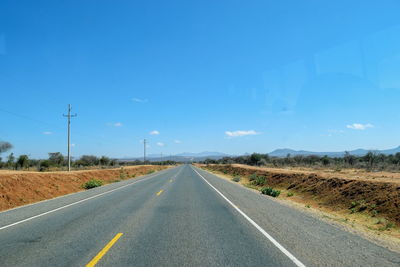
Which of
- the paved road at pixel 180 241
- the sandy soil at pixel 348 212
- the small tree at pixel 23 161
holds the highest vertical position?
the small tree at pixel 23 161

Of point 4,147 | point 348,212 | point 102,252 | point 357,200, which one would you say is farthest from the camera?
point 4,147

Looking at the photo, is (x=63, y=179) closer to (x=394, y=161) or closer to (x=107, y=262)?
(x=107, y=262)

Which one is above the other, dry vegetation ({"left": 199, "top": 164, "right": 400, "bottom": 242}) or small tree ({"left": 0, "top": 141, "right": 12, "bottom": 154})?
small tree ({"left": 0, "top": 141, "right": 12, "bottom": 154})

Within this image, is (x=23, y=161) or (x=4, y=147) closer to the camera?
(x=23, y=161)

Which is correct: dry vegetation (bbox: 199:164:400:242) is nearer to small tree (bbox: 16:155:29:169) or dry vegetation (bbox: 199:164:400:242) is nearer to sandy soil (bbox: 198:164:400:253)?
sandy soil (bbox: 198:164:400:253)

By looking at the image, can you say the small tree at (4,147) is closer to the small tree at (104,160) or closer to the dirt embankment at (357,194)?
the small tree at (104,160)

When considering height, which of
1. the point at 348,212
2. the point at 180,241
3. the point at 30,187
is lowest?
the point at 348,212

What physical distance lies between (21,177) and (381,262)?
22031mm

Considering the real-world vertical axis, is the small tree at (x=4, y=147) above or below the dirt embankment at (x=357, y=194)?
above

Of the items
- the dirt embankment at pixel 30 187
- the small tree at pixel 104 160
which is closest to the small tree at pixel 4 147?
the small tree at pixel 104 160

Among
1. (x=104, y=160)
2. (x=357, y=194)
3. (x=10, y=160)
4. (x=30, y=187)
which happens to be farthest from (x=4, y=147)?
(x=357, y=194)

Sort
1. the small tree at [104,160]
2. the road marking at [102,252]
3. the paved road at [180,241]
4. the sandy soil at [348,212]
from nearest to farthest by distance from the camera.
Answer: the road marking at [102,252], the paved road at [180,241], the sandy soil at [348,212], the small tree at [104,160]

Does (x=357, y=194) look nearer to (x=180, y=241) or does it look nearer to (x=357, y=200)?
(x=357, y=200)

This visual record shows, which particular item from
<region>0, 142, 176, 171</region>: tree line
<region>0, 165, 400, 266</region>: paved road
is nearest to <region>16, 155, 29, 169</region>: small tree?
<region>0, 142, 176, 171</region>: tree line
